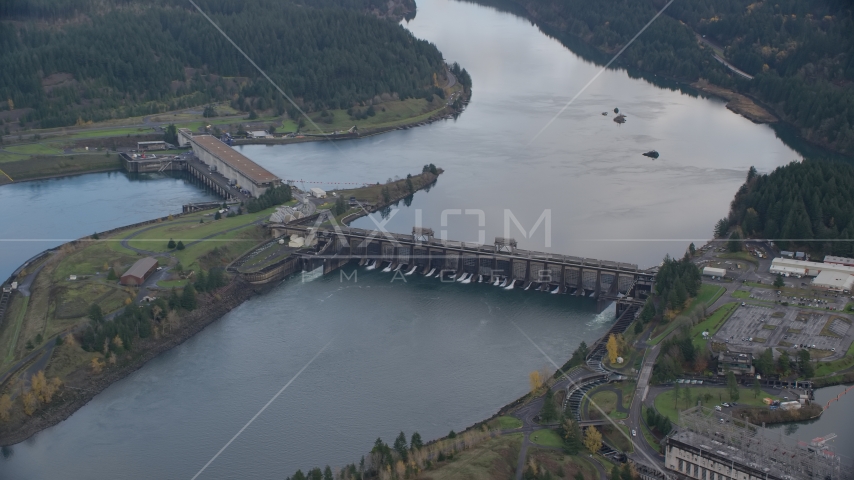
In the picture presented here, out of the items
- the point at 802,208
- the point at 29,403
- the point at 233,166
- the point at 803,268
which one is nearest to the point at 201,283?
the point at 29,403

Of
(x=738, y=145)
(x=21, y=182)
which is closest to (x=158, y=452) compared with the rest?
(x=21, y=182)

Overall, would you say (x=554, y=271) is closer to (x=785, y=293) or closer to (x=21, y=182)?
(x=785, y=293)

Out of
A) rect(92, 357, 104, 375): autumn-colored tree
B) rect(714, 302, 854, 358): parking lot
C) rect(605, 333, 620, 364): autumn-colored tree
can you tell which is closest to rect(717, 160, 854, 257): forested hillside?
rect(714, 302, 854, 358): parking lot

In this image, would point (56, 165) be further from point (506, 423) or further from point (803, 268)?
point (803, 268)

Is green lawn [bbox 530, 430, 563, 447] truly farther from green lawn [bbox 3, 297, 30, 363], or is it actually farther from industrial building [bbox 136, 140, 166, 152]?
industrial building [bbox 136, 140, 166, 152]

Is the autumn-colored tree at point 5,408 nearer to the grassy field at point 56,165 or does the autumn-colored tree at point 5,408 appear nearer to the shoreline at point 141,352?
the shoreline at point 141,352
